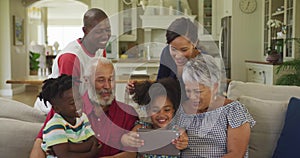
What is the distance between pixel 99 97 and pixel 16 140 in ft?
1.73

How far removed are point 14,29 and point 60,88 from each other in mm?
8106

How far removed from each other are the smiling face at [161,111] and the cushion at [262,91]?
79 cm

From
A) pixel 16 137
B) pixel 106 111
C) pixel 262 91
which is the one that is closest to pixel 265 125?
pixel 262 91

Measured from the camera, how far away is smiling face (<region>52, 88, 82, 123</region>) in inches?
60.4

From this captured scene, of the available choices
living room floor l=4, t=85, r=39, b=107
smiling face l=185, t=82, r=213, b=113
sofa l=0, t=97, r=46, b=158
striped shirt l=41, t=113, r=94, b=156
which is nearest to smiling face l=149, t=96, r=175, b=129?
smiling face l=185, t=82, r=213, b=113

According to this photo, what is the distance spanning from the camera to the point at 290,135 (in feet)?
6.49

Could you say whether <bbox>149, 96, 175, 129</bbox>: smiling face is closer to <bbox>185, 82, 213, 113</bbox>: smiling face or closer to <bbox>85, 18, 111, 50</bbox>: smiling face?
<bbox>185, 82, 213, 113</bbox>: smiling face

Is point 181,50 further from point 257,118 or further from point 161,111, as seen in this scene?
point 257,118

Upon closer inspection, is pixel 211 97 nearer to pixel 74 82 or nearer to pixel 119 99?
pixel 119 99

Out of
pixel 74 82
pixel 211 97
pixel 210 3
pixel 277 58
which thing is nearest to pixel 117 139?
pixel 74 82

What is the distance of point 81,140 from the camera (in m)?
1.60

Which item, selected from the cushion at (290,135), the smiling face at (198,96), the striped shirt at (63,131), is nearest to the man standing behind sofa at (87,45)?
the striped shirt at (63,131)

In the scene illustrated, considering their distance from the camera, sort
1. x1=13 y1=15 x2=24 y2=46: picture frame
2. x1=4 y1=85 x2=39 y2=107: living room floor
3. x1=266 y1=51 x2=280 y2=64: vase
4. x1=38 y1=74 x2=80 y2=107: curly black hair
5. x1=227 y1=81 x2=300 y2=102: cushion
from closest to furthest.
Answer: x1=38 y1=74 x2=80 y2=107: curly black hair, x1=227 y1=81 x2=300 y2=102: cushion, x1=266 y1=51 x2=280 y2=64: vase, x1=4 y1=85 x2=39 y2=107: living room floor, x1=13 y1=15 x2=24 y2=46: picture frame

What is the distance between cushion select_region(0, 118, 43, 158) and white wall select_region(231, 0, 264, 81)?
19.3 ft
